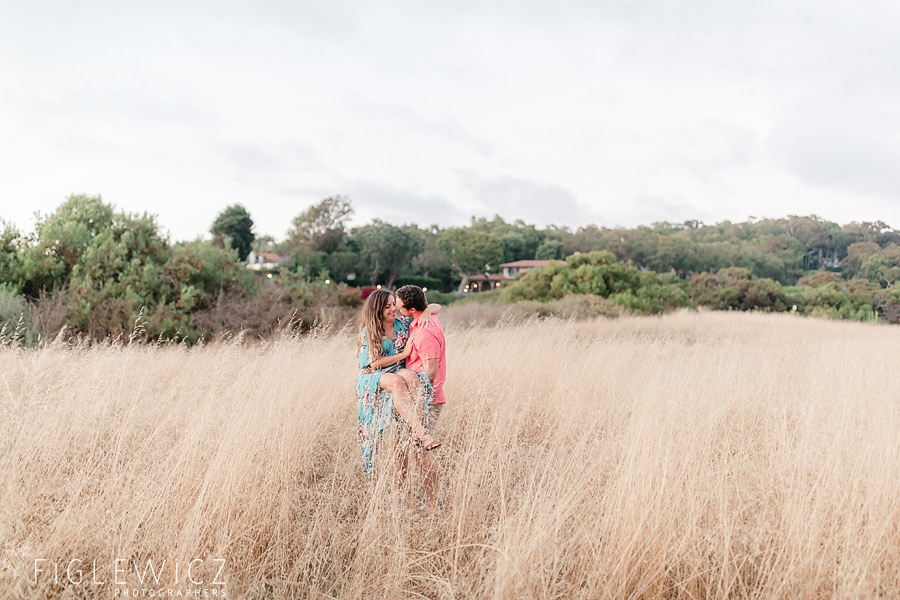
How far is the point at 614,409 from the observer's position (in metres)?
5.42

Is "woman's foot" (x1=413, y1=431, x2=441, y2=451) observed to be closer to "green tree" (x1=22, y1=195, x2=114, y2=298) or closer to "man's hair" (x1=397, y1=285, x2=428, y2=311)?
"man's hair" (x1=397, y1=285, x2=428, y2=311)

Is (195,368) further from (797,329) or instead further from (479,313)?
(797,329)

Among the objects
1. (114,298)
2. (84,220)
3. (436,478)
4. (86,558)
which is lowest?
(86,558)

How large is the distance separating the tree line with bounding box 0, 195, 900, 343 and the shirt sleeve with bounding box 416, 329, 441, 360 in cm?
402

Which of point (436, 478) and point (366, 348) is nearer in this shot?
point (436, 478)

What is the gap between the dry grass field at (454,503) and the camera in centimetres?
265

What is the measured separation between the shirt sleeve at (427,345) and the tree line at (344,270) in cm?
402

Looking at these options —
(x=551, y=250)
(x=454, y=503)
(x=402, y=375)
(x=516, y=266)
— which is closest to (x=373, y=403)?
(x=402, y=375)

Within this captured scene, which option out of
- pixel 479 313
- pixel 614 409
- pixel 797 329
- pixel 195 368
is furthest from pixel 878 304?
pixel 195 368

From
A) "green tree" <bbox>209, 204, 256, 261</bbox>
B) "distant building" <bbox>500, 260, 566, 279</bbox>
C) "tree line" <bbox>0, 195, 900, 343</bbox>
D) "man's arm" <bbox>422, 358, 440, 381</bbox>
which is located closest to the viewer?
"man's arm" <bbox>422, 358, 440, 381</bbox>

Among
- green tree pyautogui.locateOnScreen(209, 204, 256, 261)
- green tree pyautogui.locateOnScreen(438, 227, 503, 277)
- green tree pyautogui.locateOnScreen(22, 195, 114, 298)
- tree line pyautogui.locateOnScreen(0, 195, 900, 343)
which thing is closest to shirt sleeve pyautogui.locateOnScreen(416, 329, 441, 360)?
tree line pyautogui.locateOnScreen(0, 195, 900, 343)

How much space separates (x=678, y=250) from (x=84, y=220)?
137 ft

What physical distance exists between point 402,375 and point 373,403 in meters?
0.29

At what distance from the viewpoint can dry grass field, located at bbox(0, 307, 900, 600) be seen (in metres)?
2.65
